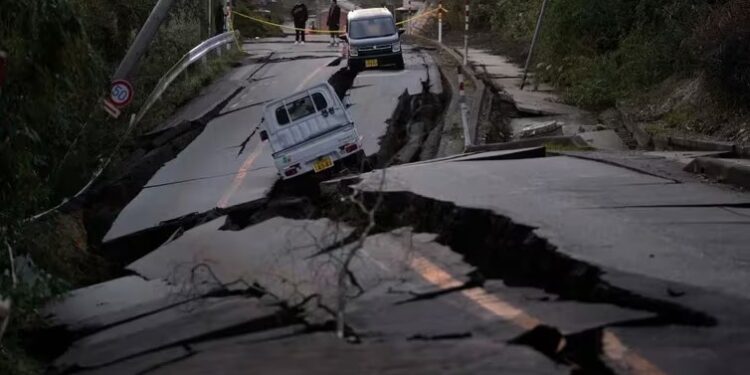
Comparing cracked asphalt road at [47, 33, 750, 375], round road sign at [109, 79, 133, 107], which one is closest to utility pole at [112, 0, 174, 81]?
round road sign at [109, 79, 133, 107]

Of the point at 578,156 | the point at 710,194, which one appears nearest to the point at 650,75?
the point at 578,156

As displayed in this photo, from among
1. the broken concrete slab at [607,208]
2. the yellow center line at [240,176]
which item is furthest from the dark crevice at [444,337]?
the yellow center line at [240,176]

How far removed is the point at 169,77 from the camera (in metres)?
22.6

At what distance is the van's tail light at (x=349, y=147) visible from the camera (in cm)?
1520

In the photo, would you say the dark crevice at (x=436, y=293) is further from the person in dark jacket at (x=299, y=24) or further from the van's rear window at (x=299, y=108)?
the person in dark jacket at (x=299, y=24)

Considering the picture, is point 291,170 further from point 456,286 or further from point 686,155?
point 456,286

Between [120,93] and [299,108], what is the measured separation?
3034 millimetres

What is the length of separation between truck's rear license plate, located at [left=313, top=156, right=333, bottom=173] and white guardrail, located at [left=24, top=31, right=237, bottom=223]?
13.0 ft

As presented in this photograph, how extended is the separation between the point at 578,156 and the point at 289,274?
742 cm

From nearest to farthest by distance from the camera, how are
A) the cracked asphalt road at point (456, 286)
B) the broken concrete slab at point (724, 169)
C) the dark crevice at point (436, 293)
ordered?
1. the cracked asphalt road at point (456, 286)
2. the dark crevice at point (436, 293)
3. the broken concrete slab at point (724, 169)

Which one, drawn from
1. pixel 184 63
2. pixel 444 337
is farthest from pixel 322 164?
pixel 184 63

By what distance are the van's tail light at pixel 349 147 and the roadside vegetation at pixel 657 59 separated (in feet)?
18.5

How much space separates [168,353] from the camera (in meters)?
7.11

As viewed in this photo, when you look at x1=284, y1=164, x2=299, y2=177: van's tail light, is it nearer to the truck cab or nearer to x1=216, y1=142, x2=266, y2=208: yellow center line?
x1=216, y1=142, x2=266, y2=208: yellow center line
